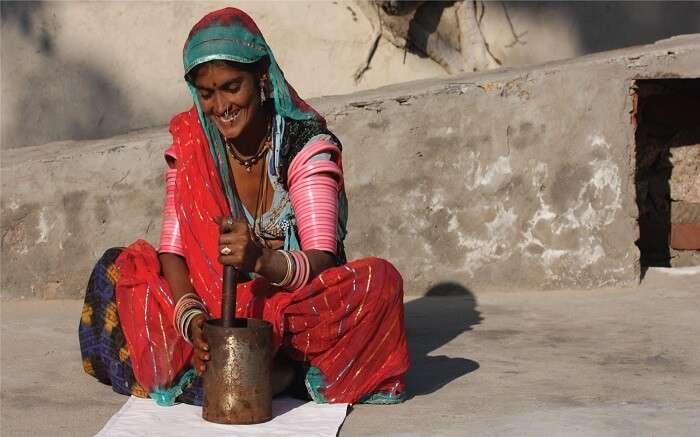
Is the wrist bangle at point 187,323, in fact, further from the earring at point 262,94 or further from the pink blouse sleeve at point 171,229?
the earring at point 262,94

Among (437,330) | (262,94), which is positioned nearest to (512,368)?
(437,330)

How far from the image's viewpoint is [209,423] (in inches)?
143

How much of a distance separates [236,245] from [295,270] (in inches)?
11.4

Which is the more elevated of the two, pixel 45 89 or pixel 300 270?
pixel 45 89

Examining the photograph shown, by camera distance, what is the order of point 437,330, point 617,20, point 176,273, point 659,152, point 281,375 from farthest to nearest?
point 617,20 < point 659,152 < point 437,330 < point 176,273 < point 281,375

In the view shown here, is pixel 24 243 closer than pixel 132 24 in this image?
Yes

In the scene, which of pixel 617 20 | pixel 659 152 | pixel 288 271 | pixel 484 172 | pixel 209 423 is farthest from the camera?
pixel 617 20

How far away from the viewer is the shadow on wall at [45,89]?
8992 millimetres

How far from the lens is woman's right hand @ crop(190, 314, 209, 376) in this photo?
3.65 m

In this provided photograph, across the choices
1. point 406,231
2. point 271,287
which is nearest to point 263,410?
point 271,287

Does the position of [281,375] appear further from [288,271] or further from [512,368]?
[512,368]

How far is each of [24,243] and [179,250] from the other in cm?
235

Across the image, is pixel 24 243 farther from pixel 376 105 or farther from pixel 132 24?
pixel 132 24

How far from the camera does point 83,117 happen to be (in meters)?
9.02
